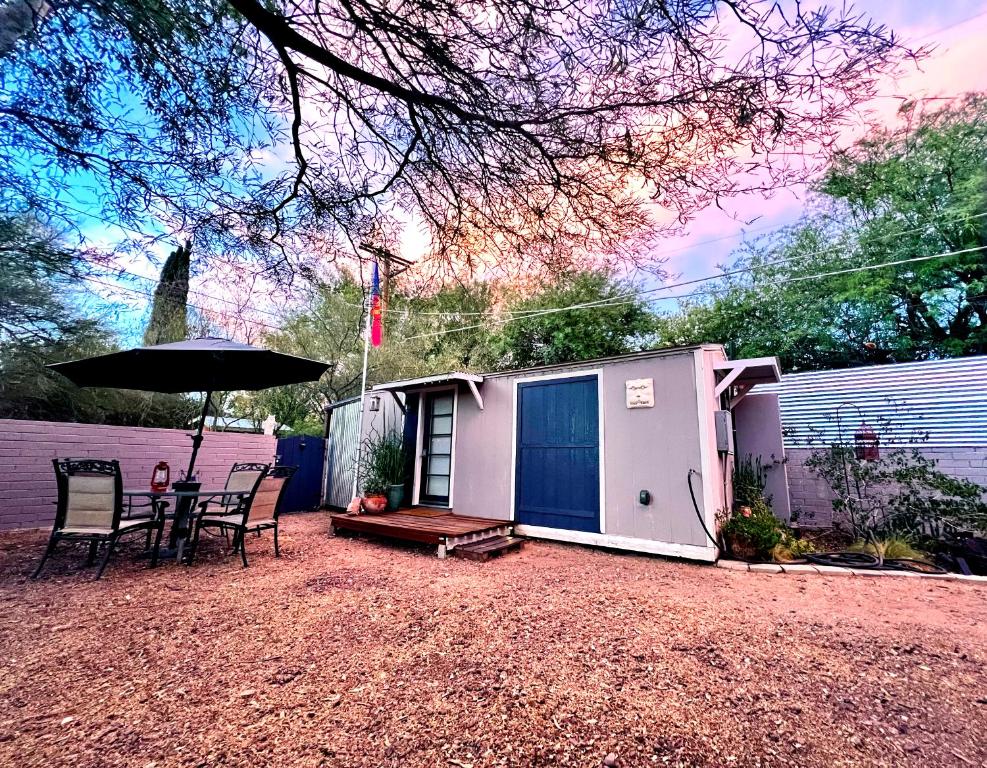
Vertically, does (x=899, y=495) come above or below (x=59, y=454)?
below

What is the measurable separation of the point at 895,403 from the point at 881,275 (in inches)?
217

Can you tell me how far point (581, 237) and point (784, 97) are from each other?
3.27 feet

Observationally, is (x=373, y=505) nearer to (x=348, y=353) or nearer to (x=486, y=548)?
(x=486, y=548)

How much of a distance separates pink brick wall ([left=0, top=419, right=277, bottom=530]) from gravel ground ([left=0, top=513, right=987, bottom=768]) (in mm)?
2009

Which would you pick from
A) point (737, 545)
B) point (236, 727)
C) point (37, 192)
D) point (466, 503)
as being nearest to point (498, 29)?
point (37, 192)

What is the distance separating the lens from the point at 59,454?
5.14 metres

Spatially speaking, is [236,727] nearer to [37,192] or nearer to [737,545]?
[37,192]

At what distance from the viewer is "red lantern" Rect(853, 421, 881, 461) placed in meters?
5.57

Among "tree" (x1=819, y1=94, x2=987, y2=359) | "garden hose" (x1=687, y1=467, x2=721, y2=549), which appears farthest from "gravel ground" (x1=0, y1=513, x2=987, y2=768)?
"tree" (x1=819, y1=94, x2=987, y2=359)

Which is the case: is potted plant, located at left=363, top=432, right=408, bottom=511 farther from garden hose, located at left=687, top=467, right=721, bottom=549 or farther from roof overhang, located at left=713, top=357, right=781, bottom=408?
roof overhang, located at left=713, top=357, right=781, bottom=408

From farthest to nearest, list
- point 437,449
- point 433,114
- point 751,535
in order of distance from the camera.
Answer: point 437,449 < point 751,535 < point 433,114

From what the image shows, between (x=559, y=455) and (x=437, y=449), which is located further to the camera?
(x=437, y=449)

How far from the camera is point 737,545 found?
423cm

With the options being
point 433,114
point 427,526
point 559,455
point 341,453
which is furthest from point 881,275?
point 341,453
